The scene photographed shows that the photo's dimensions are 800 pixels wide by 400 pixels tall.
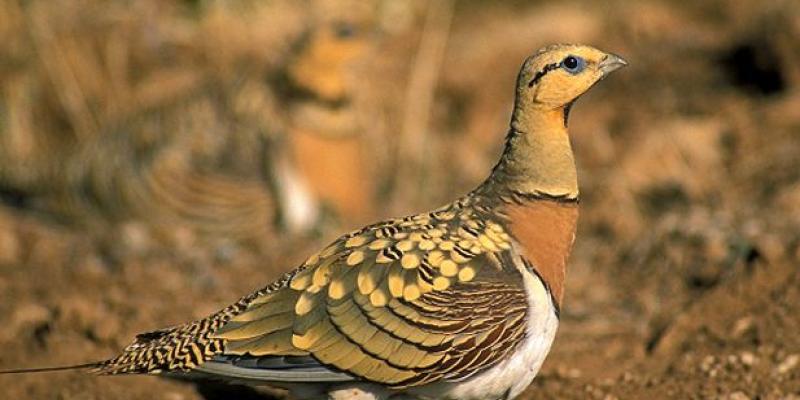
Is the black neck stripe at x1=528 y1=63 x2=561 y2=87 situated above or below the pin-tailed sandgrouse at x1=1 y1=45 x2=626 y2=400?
above

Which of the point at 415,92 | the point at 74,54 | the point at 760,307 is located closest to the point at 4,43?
the point at 74,54

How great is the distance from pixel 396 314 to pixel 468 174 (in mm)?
6260

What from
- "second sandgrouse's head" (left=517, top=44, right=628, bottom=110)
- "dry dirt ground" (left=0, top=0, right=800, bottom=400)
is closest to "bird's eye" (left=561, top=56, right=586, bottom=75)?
"second sandgrouse's head" (left=517, top=44, right=628, bottom=110)

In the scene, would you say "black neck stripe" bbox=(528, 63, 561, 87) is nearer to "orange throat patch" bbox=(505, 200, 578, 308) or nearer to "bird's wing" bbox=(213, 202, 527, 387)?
"orange throat patch" bbox=(505, 200, 578, 308)

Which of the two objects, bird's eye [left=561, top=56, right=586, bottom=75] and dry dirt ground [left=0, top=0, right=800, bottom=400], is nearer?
bird's eye [left=561, top=56, right=586, bottom=75]

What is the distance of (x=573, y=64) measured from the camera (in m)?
4.69

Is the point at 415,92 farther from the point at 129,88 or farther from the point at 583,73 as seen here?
the point at 583,73

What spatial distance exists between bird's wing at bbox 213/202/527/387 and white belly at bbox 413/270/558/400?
0.04m

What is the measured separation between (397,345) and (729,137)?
245 inches

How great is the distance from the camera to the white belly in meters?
4.47

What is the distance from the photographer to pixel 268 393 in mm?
5754

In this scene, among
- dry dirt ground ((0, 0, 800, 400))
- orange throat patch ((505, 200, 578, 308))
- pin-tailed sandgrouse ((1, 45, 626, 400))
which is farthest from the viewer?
dry dirt ground ((0, 0, 800, 400))

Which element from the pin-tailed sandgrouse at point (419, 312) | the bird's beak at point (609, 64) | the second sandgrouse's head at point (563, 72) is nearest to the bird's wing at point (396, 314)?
the pin-tailed sandgrouse at point (419, 312)

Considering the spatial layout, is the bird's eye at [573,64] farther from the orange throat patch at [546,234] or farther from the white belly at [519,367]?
the white belly at [519,367]
